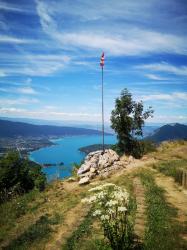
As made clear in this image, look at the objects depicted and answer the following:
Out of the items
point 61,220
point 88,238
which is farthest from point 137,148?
point 88,238

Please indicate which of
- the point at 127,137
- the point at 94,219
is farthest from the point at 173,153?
the point at 94,219

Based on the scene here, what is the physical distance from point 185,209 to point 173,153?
26401 mm

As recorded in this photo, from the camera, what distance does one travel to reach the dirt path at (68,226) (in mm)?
15609

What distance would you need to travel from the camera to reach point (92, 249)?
13734mm

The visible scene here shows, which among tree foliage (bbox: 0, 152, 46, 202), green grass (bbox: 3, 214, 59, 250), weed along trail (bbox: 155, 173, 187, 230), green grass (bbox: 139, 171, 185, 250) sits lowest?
tree foliage (bbox: 0, 152, 46, 202)

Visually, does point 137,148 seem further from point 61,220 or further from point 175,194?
point 61,220

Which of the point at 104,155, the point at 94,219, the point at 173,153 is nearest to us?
the point at 94,219

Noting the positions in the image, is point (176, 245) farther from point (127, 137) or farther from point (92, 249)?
point (127, 137)

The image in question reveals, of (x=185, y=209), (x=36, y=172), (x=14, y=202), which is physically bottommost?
(x=36, y=172)

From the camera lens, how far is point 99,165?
123ft

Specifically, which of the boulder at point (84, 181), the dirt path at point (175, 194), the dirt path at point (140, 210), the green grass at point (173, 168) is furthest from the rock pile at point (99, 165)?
the dirt path at point (140, 210)

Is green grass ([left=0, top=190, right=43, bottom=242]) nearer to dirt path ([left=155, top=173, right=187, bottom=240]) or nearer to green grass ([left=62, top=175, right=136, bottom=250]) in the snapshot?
green grass ([left=62, top=175, right=136, bottom=250])

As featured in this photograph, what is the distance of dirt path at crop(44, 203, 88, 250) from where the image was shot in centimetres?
1561

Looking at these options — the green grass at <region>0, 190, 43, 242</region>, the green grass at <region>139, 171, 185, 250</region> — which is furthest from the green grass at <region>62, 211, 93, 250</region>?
the green grass at <region>0, 190, 43, 242</region>
